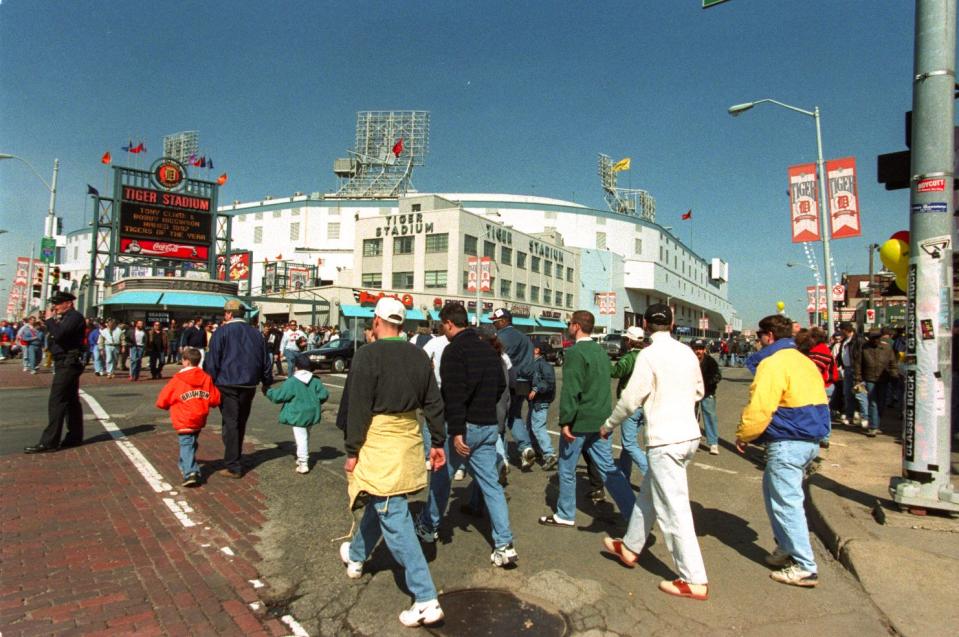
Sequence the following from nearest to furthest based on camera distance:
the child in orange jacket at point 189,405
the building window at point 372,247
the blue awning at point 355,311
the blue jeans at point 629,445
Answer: the blue jeans at point 629,445
the child in orange jacket at point 189,405
the blue awning at point 355,311
the building window at point 372,247

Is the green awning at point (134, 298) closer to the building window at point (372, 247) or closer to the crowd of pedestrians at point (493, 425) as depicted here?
the building window at point (372, 247)

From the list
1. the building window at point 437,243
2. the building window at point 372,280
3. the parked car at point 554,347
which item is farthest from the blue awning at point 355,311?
the parked car at point 554,347

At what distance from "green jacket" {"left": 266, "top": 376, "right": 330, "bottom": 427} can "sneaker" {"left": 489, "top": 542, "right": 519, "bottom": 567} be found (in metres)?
3.20

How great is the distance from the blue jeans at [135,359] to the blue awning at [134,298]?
57.1ft

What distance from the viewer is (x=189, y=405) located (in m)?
6.03

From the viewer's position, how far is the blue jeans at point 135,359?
17.4 metres

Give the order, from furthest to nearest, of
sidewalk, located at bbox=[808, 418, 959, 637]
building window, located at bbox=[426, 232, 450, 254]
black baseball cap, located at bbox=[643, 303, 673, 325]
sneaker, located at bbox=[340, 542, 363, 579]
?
building window, located at bbox=[426, 232, 450, 254]
black baseball cap, located at bbox=[643, 303, 673, 325]
sneaker, located at bbox=[340, 542, 363, 579]
sidewalk, located at bbox=[808, 418, 959, 637]

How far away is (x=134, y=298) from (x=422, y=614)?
35968 millimetres

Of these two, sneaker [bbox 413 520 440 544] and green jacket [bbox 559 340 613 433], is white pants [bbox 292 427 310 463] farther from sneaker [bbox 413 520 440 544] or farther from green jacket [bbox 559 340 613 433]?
green jacket [bbox 559 340 613 433]

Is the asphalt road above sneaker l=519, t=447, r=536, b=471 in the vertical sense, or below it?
below

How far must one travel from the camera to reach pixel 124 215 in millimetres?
34656

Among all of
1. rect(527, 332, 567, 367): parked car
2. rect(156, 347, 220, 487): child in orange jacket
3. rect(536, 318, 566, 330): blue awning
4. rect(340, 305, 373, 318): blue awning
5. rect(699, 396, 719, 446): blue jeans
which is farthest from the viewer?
rect(536, 318, 566, 330): blue awning

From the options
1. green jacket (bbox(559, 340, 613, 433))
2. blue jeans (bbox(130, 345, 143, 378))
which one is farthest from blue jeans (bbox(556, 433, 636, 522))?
blue jeans (bbox(130, 345, 143, 378))

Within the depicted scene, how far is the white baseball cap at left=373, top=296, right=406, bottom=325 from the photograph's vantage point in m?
3.68
